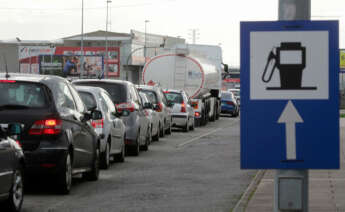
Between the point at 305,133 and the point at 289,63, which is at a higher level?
the point at 289,63

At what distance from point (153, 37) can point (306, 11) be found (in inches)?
5714

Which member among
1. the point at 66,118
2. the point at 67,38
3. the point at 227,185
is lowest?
the point at 227,185

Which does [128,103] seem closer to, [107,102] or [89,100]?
[107,102]

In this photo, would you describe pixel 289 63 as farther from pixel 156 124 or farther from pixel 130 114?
pixel 156 124

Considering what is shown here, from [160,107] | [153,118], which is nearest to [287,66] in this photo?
[153,118]

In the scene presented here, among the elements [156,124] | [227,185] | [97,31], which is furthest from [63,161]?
[97,31]

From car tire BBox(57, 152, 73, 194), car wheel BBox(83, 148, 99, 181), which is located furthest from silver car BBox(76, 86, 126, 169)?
car tire BBox(57, 152, 73, 194)

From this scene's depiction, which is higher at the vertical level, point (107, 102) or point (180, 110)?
point (107, 102)

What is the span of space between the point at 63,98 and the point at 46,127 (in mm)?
734

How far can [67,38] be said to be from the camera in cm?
14450

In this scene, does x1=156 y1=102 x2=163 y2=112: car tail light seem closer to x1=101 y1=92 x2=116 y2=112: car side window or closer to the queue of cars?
x1=101 y1=92 x2=116 y2=112: car side window

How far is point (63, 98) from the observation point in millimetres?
12805

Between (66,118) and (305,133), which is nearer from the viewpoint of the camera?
(305,133)

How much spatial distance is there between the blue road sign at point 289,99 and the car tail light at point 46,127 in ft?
26.4
